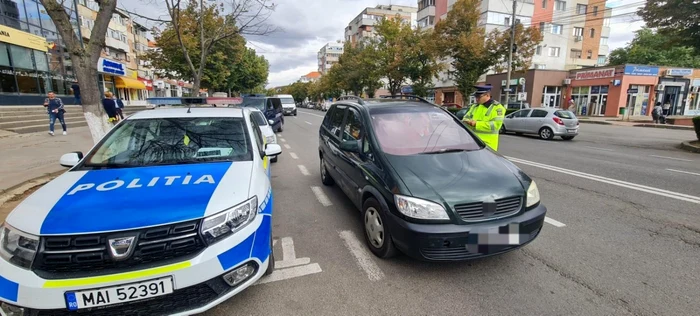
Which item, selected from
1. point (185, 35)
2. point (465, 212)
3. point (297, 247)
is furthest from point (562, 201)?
point (185, 35)

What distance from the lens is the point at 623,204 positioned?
15.8 feet

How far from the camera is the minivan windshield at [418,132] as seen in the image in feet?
11.5

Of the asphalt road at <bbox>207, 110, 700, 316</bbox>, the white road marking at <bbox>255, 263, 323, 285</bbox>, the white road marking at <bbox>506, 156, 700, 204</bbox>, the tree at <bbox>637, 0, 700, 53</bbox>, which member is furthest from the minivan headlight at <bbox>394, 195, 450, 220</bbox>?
the tree at <bbox>637, 0, 700, 53</bbox>

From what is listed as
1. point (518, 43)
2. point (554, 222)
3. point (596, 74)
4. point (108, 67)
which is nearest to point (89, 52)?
point (554, 222)

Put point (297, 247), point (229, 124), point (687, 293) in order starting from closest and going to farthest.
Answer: point (687, 293)
point (297, 247)
point (229, 124)

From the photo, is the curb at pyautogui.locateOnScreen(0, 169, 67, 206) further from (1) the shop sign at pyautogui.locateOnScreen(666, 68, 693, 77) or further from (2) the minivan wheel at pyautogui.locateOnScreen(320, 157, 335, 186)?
(1) the shop sign at pyautogui.locateOnScreen(666, 68, 693, 77)

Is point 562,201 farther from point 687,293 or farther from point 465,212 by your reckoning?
point 465,212

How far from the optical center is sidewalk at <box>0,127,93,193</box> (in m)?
6.11

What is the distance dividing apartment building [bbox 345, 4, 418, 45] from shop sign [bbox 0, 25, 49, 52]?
54.1m

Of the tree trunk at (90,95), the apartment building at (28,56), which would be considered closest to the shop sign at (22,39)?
the apartment building at (28,56)

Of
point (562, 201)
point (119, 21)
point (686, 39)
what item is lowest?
point (562, 201)

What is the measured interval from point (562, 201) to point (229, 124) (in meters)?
5.12

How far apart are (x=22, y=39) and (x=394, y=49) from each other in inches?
1061

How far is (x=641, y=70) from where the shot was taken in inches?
1080
